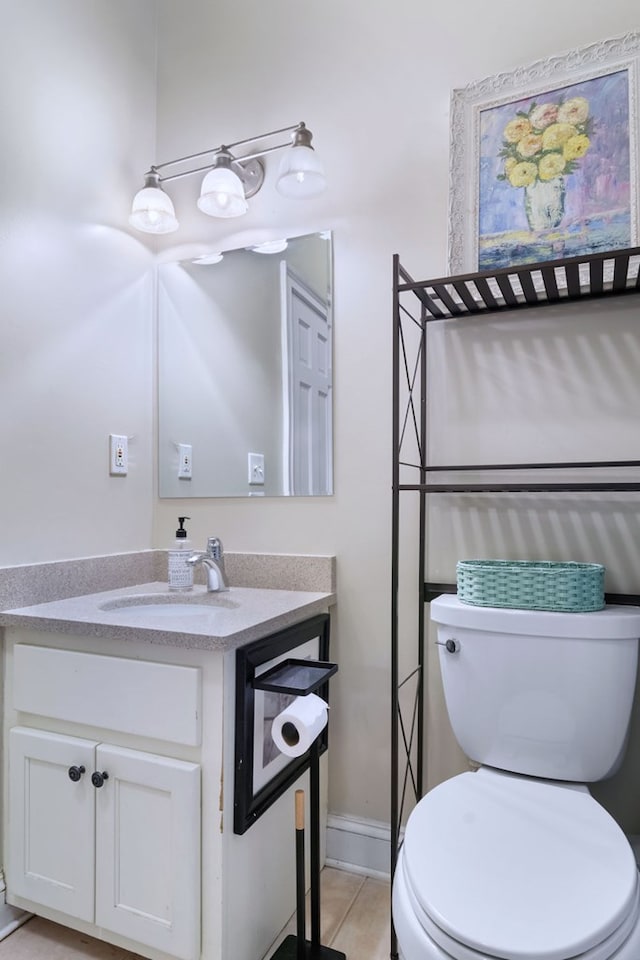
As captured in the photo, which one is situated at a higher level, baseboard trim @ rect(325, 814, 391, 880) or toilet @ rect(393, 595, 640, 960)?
toilet @ rect(393, 595, 640, 960)

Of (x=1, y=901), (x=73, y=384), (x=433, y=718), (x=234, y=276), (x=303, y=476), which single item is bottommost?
(x=1, y=901)

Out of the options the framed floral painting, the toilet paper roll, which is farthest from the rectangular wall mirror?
the toilet paper roll

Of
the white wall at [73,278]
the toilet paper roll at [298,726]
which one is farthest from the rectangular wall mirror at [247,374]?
the toilet paper roll at [298,726]

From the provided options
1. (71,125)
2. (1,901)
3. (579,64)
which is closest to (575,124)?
(579,64)

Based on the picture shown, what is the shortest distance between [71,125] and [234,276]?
575mm

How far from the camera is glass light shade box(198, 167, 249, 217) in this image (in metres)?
1.57

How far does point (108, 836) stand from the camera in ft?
3.84

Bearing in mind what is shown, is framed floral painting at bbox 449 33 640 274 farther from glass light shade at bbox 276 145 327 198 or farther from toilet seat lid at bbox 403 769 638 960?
toilet seat lid at bbox 403 769 638 960

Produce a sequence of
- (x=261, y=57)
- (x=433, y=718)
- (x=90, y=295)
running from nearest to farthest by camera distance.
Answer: (x=433, y=718) → (x=90, y=295) → (x=261, y=57)

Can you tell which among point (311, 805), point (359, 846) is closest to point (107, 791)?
point (311, 805)

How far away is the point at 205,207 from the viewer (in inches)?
63.9

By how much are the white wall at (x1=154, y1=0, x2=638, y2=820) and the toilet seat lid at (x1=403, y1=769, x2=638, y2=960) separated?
465mm

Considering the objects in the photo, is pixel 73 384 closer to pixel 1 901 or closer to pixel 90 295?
pixel 90 295

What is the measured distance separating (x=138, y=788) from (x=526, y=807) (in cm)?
75
